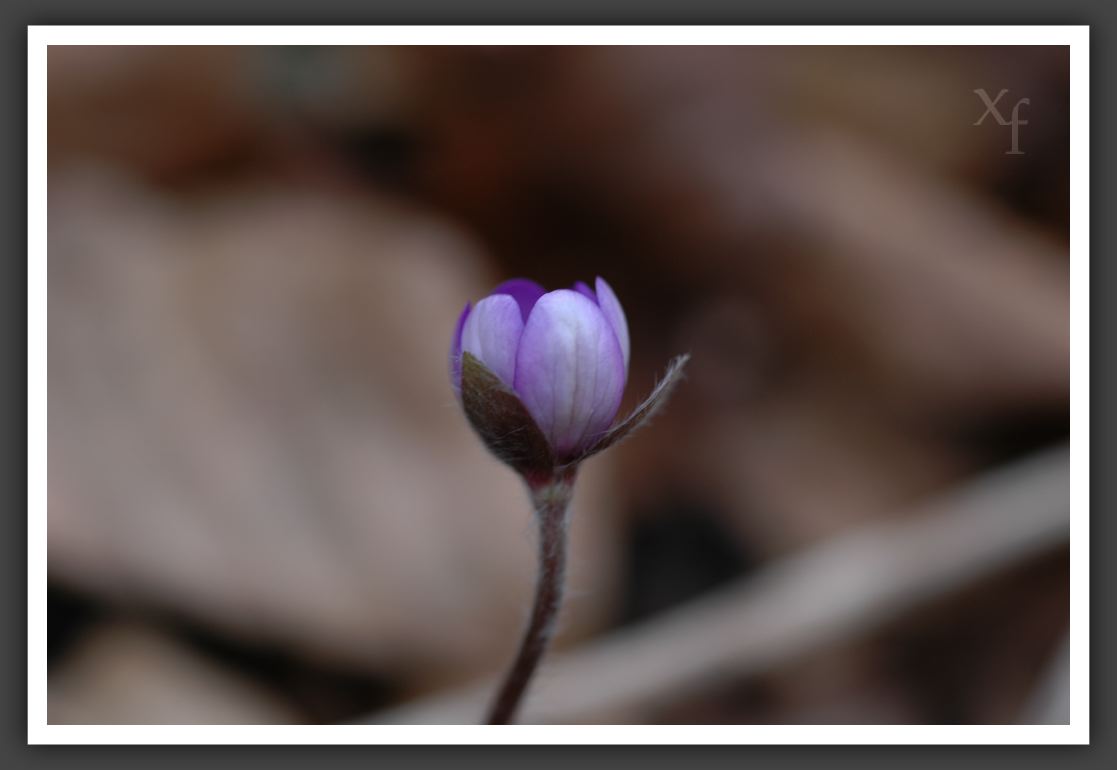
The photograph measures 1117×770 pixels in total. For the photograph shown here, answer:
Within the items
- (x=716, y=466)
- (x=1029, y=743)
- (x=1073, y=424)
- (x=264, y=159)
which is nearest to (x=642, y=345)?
(x=716, y=466)

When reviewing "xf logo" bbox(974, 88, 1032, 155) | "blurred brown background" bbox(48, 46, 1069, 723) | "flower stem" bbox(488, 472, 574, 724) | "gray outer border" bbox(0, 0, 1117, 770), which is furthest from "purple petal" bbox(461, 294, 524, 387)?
"xf logo" bbox(974, 88, 1032, 155)

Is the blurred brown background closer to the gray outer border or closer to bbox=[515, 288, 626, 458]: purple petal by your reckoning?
the gray outer border

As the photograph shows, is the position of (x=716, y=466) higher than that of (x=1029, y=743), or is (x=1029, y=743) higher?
(x=716, y=466)

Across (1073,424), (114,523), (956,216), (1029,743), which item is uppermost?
(956,216)

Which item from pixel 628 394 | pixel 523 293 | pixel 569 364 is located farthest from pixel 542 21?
pixel 628 394

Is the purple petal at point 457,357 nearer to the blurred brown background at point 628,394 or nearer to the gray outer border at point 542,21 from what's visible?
the gray outer border at point 542,21

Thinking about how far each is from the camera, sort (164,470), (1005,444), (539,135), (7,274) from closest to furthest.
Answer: (7,274) → (164,470) → (1005,444) → (539,135)

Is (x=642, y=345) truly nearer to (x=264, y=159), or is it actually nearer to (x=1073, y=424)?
(x=264, y=159)
